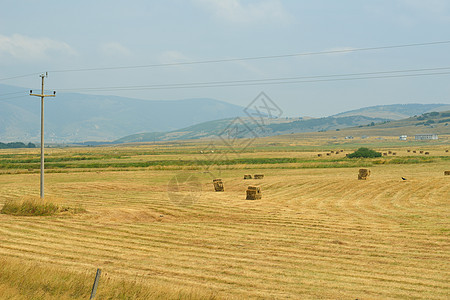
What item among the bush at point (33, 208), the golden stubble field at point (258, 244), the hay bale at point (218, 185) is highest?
the hay bale at point (218, 185)

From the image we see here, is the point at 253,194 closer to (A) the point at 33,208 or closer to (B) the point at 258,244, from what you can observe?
(B) the point at 258,244

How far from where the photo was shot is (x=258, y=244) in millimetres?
19156

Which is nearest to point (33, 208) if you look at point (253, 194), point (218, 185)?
point (253, 194)

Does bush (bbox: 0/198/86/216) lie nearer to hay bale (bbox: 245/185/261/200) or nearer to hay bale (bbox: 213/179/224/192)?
hay bale (bbox: 245/185/261/200)

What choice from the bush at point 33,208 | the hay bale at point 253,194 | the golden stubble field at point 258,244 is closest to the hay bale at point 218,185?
the golden stubble field at point 258,244

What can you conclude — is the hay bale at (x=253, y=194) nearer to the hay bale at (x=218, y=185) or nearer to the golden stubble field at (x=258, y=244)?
the golden stubble field at (x=258, y=244)

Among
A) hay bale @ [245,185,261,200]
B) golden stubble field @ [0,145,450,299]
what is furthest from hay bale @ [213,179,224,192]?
hay bale @ [245,185,261,200]

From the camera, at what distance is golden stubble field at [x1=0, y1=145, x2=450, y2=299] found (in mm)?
13844

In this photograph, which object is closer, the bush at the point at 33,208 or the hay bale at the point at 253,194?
the bush at the point at 33,208

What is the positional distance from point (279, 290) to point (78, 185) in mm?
33118

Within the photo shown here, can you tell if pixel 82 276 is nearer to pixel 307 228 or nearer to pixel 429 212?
pixel 307 228

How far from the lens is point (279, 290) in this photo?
13281 mm

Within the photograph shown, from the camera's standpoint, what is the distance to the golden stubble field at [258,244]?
45.4ft

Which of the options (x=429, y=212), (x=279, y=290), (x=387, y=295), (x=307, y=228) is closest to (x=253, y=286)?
(x=279, y=290)
